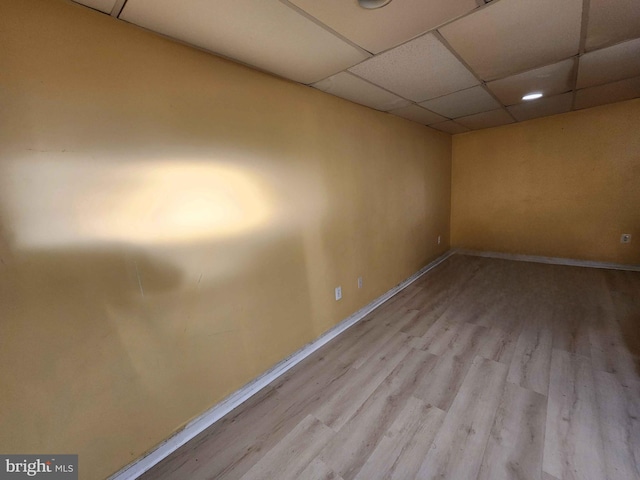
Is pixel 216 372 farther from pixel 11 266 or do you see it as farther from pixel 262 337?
pixel 11 266

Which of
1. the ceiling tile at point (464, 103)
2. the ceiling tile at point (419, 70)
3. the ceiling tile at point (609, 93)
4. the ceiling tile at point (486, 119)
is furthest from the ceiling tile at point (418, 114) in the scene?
the ceiling tile at point (609, 93)

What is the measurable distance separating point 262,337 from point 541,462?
5.52ft

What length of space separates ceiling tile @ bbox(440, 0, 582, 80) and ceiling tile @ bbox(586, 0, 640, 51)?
0.06 metres

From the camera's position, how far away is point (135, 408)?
1.32 meters

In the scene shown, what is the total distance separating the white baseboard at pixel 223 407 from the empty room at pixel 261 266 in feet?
0.05

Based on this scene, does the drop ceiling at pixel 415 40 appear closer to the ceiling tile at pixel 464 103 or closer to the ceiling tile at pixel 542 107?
the ceiling tile at pixel 464 103

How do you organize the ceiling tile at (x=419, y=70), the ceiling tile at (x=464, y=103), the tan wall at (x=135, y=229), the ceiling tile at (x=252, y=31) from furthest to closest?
the ceiling tile at (x=464, y=103) → the ceiling tile at (x=419, y=70) → the ceiling tile at (x=252, y=31) → the tan wall at (x=135, y=229)

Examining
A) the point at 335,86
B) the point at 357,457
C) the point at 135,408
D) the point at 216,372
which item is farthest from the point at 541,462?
the point at 335,86

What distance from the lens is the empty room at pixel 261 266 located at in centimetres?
108

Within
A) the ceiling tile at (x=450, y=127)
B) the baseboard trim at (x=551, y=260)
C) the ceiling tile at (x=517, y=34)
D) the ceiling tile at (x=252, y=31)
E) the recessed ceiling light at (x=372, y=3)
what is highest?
the ceiling tile at (x=450, y=127)

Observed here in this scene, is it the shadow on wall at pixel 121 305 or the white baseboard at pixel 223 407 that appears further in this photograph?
the white baseboard at pixel 223 407

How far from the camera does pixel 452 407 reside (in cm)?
160

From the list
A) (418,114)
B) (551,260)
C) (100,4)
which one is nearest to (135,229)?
(100,4)

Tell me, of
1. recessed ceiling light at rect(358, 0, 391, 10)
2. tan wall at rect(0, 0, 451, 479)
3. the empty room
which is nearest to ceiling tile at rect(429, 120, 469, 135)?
the empty room
